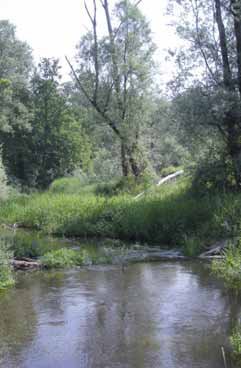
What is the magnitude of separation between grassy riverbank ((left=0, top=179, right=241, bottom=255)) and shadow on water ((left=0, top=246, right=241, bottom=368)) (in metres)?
3.19

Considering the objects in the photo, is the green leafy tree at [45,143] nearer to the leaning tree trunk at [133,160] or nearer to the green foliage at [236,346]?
the leaning tree trunk at [133,160]

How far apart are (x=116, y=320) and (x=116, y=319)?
5 cm

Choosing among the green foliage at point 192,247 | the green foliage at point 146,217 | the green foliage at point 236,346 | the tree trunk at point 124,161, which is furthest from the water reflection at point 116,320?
the tree trunk at point 124,161

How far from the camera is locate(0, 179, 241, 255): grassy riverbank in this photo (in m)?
15.2

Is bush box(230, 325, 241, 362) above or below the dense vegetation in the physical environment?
below

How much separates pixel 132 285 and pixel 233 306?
2444 mm

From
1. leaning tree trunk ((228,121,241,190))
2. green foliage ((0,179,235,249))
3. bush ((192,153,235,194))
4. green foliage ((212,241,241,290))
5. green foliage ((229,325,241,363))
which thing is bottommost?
green foliage ((229,325,241,363))

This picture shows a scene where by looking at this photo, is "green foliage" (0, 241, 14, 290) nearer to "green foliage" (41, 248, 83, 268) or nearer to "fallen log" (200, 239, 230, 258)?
"green foliage" (41, 248, 83, 268)

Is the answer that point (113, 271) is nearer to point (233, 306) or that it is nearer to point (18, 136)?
point (233, 306)

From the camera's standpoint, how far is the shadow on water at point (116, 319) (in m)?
6.96

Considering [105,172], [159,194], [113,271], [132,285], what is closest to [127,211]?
[159,194]

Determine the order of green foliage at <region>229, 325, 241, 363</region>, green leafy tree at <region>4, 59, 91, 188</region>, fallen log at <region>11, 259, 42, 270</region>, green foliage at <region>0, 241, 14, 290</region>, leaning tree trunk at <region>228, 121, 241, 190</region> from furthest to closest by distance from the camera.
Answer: green leafy tree at <region>4, 59, 91, 188</region>
leaning tree trunk at <region>228, 121, 241, 190</region>
fallen log at <region>11, 259, 42, 270</region>
green foliage at <region>0, 241, 14, 290</region>
green foliage at <region>229, 325, 241, 363</region>

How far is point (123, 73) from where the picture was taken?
26250 mm

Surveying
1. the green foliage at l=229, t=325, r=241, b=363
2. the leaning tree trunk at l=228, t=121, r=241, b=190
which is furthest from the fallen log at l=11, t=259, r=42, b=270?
the leaning tree trunk at l=228, t=121, r=241, b=190
